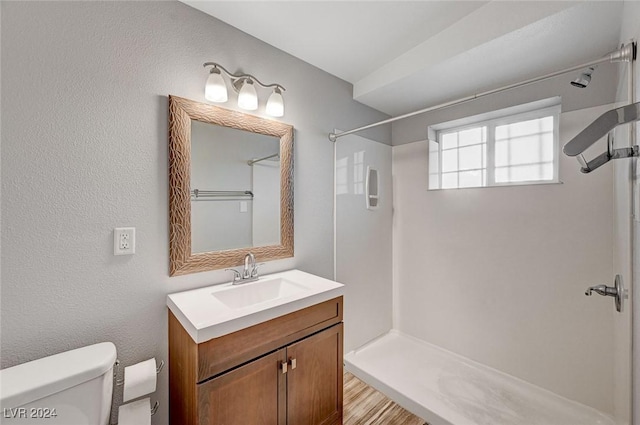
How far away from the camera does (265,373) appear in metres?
1.18

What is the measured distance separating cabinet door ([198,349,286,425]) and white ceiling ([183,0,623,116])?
180 centimetres

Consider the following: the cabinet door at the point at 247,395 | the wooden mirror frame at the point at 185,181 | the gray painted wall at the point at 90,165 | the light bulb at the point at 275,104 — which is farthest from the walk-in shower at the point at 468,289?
the gray painted wall at the point at 90,165

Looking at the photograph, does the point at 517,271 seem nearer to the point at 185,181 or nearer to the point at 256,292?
the point at 256,292

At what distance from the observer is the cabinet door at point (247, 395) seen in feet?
3.38

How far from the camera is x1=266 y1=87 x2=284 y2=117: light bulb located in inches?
65.0

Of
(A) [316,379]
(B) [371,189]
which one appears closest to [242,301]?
(A) [316,379]

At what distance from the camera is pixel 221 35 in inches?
59.8

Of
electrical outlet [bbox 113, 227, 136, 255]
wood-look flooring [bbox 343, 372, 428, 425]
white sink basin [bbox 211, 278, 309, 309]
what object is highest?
electrical outlet [bbox 113, 227, 136, 255]

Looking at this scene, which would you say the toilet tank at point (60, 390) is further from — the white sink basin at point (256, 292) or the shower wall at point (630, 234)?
the shower wall at point (630, 234)

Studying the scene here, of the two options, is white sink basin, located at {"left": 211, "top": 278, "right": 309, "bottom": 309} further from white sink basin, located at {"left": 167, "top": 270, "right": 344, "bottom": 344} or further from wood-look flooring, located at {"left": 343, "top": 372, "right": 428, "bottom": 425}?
wood-look flooring, located at {"left": 343, "top": 372, "right": 428, "bottom": 425}

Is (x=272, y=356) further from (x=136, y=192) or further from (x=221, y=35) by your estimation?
(x=221, y=35)

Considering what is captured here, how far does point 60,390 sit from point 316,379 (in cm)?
103

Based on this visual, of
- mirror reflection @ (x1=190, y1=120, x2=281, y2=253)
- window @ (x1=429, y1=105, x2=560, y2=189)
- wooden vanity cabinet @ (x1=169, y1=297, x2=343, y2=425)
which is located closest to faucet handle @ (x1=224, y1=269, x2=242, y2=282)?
mirror reflection @ (x1=190, y1=120, x2=281, y2=253)

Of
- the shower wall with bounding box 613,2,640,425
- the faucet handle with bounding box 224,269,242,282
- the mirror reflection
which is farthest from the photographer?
the faucet handle with bounding box 224,269,242,282
